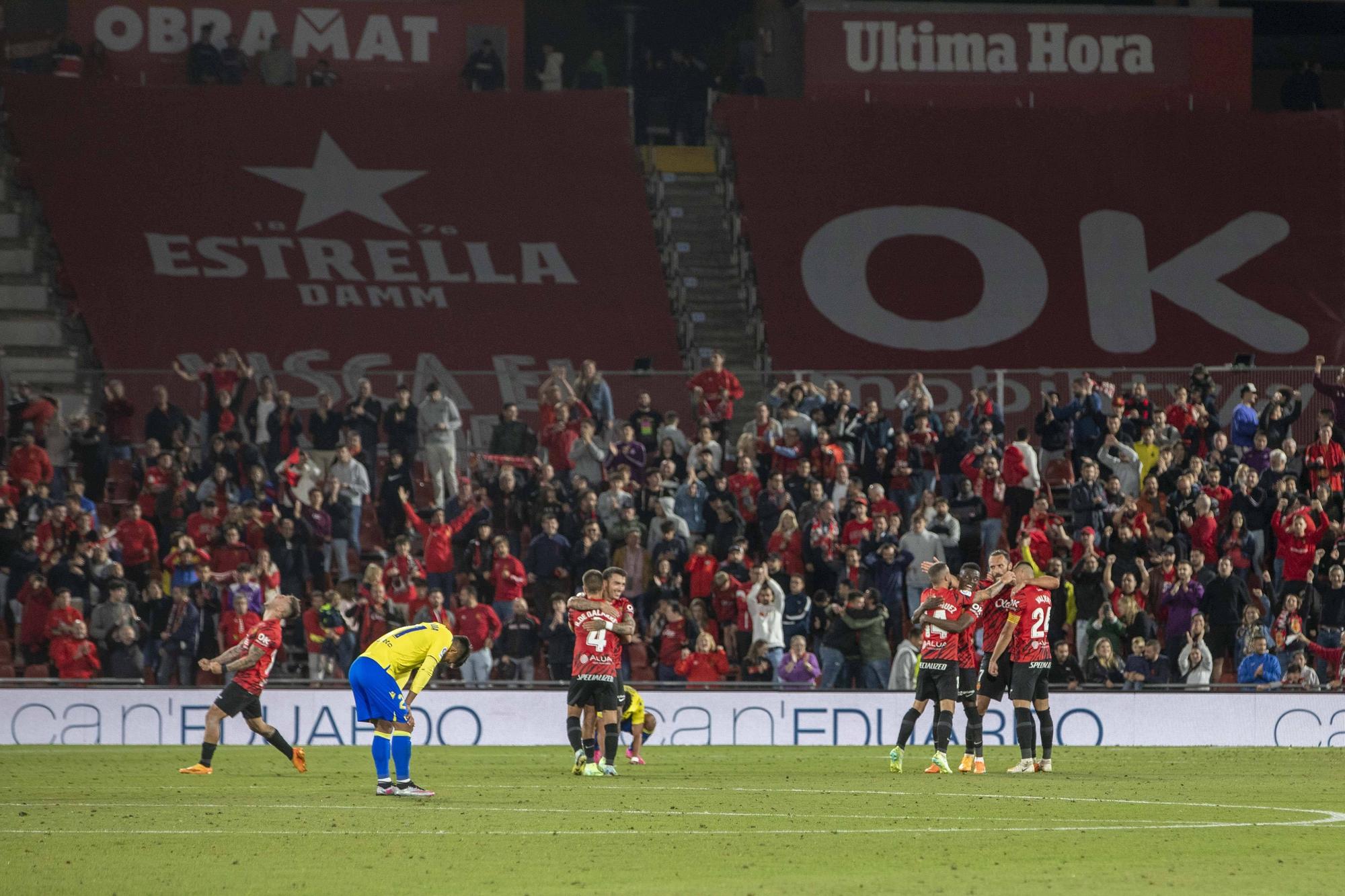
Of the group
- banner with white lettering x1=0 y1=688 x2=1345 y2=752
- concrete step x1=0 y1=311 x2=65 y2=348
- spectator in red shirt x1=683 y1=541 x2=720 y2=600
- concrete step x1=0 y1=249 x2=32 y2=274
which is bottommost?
banner with white lettering x1=0 y1=688 x2=1345 y2=752

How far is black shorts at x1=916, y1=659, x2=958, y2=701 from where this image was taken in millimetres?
19734

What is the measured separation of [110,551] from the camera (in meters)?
27.9

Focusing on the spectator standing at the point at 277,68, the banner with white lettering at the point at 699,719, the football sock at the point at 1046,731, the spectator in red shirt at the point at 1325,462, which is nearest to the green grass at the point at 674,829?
the football sock at the point at 1046,731

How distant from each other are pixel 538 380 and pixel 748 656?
728cm

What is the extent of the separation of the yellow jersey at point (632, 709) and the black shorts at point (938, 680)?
3035 mm

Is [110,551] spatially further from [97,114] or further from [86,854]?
[86,854]

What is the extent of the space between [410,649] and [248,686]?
173 inches

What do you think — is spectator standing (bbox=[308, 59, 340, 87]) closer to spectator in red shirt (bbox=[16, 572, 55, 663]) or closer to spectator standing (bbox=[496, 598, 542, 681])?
spectator in red shirt (bbox=[16, 572, 55, 663])

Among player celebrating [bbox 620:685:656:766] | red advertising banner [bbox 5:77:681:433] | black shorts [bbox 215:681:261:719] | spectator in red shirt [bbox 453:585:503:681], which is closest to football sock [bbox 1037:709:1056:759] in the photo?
player celebrating [bbox 620:685:656:766]

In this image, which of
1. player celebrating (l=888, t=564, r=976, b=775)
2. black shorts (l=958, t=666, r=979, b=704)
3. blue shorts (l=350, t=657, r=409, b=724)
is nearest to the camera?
blue shorts (l=350, t=657, r=409, b=724)

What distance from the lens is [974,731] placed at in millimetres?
19922

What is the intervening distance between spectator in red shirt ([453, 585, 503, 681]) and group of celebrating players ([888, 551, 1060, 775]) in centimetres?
771

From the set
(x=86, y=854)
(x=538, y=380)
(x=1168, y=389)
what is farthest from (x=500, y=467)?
(x=86, y=854)

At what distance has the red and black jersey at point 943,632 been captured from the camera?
770 inches
